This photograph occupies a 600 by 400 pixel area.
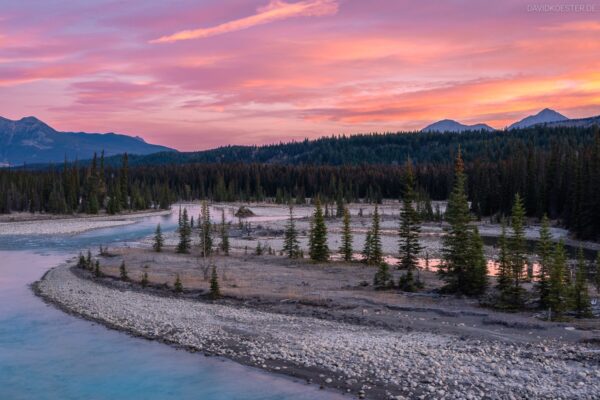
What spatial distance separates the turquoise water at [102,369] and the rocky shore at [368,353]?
0.89 metres

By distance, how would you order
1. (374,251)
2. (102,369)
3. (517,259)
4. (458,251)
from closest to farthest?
(102,369) → (517,259) → (458,251) → (374,251)

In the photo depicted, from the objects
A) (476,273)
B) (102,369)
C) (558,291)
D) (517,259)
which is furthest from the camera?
(476,273)

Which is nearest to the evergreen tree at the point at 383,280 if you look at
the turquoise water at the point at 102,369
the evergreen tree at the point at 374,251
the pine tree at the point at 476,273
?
the pine tree at the point at 476,273

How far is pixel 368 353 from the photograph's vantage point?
67.6 ft

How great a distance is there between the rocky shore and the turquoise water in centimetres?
89

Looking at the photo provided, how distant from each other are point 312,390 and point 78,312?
16380 millimetres

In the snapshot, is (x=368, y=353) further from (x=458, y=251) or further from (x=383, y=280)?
(x=458, y=251)

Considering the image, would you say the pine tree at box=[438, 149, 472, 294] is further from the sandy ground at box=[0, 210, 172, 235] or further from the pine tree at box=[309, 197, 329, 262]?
the sandy ground at box=[0, 210, 172, 235]

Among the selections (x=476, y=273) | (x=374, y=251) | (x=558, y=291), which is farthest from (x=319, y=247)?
(x=558, y=291)

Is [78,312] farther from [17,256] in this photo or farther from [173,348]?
[17,256]

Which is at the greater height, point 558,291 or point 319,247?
point 319,247

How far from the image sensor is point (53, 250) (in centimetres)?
5497

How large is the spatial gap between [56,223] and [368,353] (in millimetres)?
80445

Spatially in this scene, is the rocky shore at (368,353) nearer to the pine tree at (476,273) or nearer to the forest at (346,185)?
the pine tree at (476,273)
